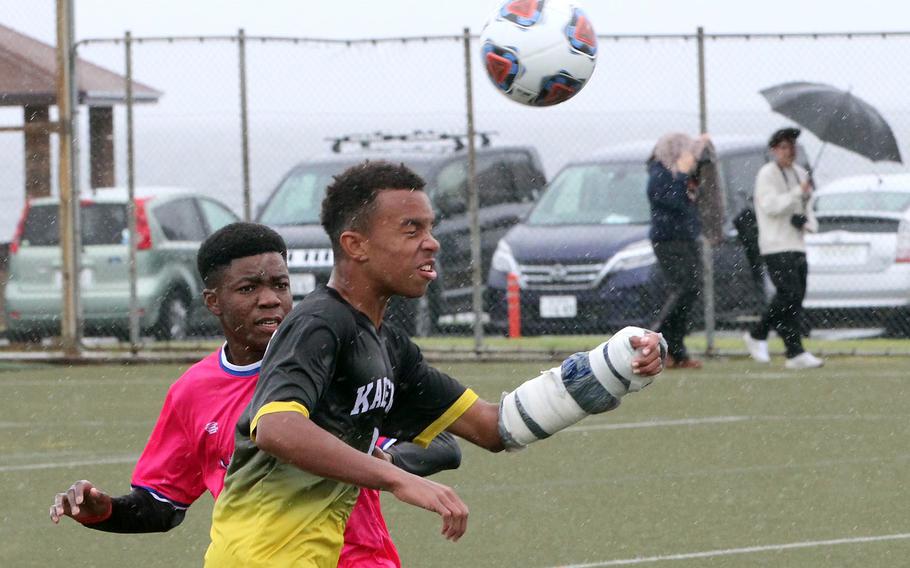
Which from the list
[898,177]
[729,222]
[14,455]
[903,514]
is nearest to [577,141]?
[729,222]

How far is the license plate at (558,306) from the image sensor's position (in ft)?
50.7

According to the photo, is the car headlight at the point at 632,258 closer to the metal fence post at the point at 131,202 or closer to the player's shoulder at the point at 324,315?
the metal fence post at the point at 131,202

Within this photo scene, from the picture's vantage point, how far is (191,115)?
16.2 meters

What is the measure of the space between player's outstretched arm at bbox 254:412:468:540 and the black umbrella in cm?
1128

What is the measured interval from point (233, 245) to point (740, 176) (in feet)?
38.0

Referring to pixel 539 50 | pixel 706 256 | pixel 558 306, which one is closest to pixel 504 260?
pixel 558 306

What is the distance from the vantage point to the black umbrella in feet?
48.3

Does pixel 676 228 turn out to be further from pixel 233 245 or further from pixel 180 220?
pixel 233 245

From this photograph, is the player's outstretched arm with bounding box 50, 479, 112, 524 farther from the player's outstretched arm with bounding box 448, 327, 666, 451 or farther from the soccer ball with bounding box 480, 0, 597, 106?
the soccer ball with bounding box 480, 0, 597, 106

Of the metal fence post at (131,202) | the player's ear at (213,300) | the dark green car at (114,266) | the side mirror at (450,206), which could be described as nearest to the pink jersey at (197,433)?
the player's ear at (213,300)

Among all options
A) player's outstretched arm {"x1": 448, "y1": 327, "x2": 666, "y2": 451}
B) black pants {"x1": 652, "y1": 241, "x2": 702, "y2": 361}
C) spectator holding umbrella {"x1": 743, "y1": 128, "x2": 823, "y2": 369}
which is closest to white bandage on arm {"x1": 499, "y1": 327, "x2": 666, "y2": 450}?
player's outstretched arm {"x1": 448, "y1": 327, "x2": 666, "y2": 451}

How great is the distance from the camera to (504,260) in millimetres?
16047

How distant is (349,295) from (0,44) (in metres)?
12.5

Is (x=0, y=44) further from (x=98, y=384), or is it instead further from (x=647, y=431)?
(x=647, y=431)
